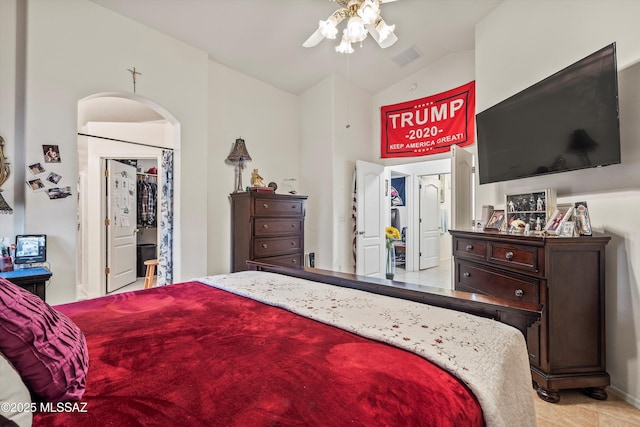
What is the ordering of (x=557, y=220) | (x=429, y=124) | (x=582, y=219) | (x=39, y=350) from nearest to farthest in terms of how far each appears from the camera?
(x=39, y=350) → (x=582, y=219) → (x=557, y=220) → (x=429, y=124)

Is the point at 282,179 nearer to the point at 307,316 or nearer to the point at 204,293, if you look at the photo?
the point at 204,293

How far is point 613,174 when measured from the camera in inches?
77.3

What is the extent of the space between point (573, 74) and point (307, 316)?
7.75 ft

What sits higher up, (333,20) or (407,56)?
(407,56)

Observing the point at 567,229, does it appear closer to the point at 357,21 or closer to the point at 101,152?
the point at 357,21

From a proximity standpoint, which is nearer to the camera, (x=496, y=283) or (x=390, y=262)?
(x=496, y=283)

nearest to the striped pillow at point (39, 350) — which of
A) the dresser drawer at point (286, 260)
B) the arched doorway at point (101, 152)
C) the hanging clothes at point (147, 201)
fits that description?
the dresser drawer at point (286, 260)

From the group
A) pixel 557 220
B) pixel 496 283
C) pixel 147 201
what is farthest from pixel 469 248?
pixel 147 201

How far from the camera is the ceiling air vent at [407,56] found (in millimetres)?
3870

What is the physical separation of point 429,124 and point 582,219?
261cm

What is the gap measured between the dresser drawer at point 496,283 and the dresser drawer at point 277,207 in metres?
2.00

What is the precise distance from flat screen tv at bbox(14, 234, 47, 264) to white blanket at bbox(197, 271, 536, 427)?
1.94 metres

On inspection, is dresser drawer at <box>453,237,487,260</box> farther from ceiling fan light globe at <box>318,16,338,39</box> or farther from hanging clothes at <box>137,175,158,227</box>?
hanging clothes at <box>137,175,158,227</box>

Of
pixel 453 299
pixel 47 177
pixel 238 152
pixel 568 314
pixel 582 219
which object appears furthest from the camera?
pixel 238 152
